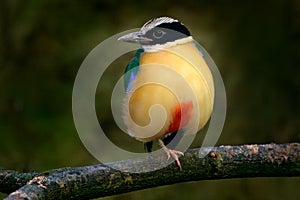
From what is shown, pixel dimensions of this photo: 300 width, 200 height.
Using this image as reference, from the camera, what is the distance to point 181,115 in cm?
133

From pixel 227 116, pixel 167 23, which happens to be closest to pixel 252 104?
pixel 227 116

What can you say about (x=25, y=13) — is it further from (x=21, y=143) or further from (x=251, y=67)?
(x=251, y=67)

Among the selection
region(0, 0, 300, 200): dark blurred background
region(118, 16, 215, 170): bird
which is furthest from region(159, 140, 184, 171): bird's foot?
region(0, 0, 300, 200): dark blurred background

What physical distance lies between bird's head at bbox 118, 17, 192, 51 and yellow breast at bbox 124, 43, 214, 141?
2 centimetres

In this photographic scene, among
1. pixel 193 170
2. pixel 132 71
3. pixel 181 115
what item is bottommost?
pixel 193 170

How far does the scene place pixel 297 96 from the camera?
272 cm

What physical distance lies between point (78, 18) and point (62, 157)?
0.54m

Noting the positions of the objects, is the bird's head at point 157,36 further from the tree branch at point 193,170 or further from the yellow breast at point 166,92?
the tree branch at point 193,170

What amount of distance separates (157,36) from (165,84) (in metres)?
0.15

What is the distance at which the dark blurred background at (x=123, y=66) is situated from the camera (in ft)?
8.82

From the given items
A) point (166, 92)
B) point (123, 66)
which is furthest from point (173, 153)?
point (123, 66)

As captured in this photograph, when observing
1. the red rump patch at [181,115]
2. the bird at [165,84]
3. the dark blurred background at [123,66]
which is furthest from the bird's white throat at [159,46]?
the dark blurred background at [123,66]

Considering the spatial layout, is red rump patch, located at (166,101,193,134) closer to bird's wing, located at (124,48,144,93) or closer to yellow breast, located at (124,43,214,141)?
yellow breast, located at (124,43,214,141)

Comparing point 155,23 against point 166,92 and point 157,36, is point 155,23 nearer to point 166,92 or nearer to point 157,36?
point 157,36
